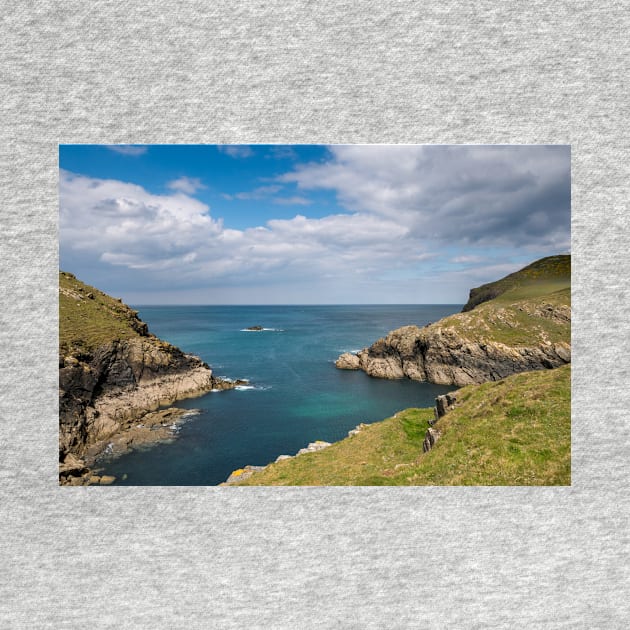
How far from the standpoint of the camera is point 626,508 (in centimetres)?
335

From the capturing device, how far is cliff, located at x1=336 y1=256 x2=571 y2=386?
3988 mm

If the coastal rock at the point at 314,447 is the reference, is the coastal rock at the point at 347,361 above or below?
above

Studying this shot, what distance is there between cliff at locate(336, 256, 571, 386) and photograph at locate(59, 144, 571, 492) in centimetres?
6

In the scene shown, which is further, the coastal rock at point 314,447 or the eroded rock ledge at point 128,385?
the eroded rock ledge at point 128,385

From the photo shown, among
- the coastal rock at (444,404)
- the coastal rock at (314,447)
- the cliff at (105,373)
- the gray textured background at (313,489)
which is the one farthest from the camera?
the coastal rock at (444,404)

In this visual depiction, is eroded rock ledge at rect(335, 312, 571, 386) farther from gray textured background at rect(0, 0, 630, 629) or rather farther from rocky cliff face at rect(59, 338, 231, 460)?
rocky cliff face at rect(59, 338, 231, 460)

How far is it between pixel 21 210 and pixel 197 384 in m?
4.45

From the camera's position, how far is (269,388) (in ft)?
20.2

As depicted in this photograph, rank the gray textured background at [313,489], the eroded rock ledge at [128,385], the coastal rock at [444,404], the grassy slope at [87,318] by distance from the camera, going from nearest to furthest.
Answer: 1. the gray textured background at [313,489]
2. the grassy slope at [87,318]
3. the coastal rock at [444,404]
4. the eroded rock ledge at [128,385]

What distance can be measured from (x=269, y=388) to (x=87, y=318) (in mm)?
3542

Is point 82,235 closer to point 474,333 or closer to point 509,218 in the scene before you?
point 509,218

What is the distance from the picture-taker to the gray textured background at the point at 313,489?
3.24 m

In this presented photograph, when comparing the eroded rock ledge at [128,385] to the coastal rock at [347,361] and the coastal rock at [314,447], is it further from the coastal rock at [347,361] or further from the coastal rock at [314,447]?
the coastal rock at [347,361]

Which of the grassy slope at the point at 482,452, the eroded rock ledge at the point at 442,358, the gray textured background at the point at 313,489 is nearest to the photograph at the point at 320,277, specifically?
the grassy slope at the point at 482,452
